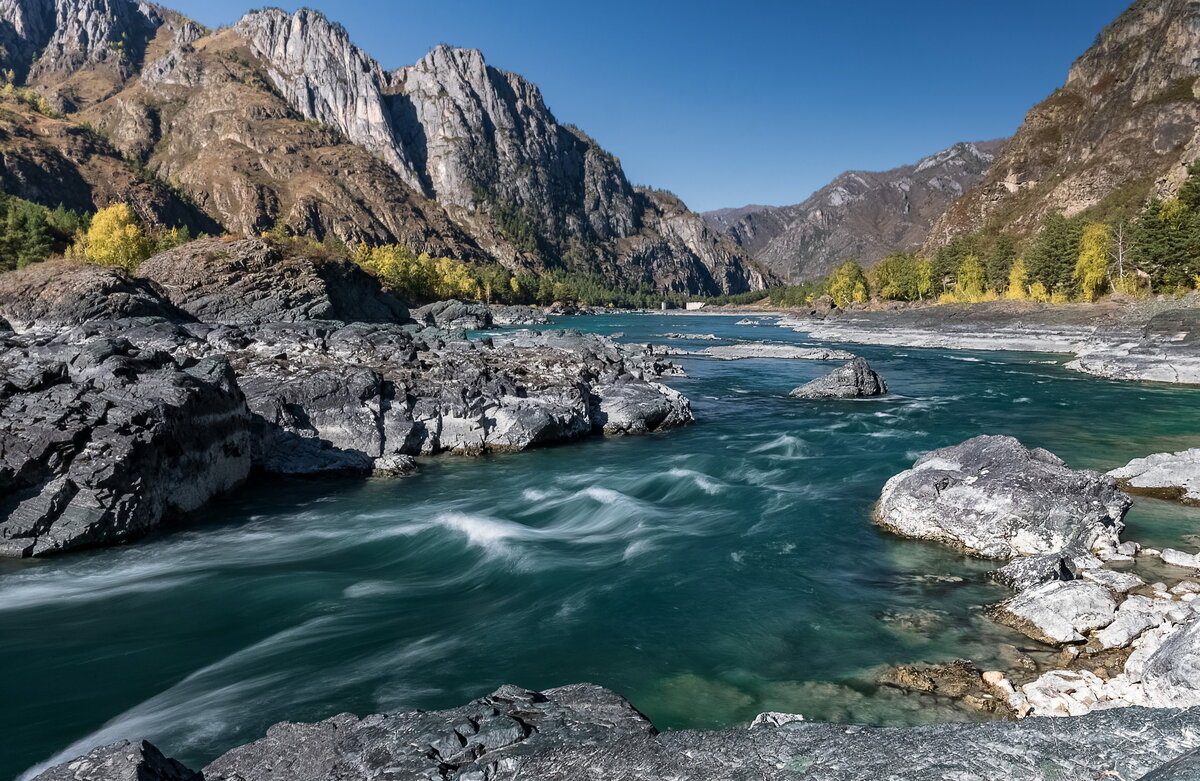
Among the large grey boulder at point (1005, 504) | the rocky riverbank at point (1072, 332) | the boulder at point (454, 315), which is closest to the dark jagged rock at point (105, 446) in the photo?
the large grey boulder at point (1005, 504)

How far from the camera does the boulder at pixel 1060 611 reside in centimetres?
942

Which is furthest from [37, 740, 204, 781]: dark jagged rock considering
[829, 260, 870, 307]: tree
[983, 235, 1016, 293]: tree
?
[829, 260, 870, 307]: tree

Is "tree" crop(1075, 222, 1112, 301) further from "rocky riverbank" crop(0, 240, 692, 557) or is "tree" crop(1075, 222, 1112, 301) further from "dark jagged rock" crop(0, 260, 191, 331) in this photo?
"dark jagged rock" crop(0, 260, 191, 331)

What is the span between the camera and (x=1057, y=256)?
8781cm

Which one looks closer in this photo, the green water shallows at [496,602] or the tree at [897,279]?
the green water shallows at [496,602]

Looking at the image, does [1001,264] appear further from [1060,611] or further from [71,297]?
[71,297]

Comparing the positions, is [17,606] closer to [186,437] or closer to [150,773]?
[186,437]

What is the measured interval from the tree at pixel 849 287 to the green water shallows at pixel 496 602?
129856mm

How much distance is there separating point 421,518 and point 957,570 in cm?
1298

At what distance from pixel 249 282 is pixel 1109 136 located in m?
185

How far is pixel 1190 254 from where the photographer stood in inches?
2675

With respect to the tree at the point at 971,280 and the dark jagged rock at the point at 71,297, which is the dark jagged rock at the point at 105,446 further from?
the tree at the point at 971,280

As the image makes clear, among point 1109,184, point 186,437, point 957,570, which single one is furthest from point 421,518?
point 1109,184

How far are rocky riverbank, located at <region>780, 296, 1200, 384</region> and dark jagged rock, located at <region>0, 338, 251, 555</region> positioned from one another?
171 feet
